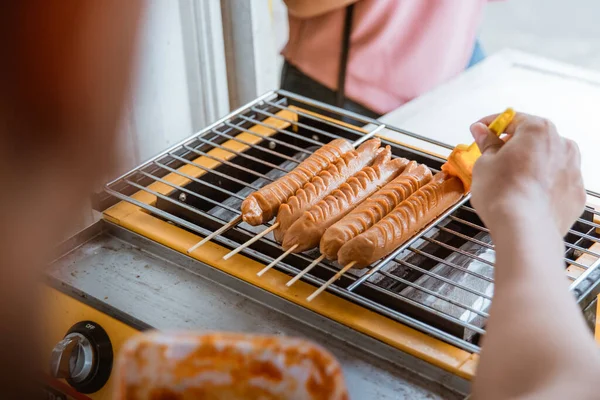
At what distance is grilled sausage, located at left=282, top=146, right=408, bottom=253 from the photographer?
4.79ft

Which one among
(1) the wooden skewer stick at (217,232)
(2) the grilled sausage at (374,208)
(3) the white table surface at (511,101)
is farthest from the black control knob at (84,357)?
(3) the white table surface at (511,101)

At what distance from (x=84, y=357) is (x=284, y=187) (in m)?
0.59

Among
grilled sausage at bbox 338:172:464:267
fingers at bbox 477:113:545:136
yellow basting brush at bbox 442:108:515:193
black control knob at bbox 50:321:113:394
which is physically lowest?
black control knob at bbox 50:321:113:394

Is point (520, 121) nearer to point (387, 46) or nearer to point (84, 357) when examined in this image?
point (84, 357)

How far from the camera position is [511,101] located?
2371 millimetres

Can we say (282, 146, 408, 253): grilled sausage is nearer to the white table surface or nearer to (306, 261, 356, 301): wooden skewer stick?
(306, 261, 356, 301): wooden skewer stick

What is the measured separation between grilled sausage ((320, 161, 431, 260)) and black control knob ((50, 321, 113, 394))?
19.4 inches

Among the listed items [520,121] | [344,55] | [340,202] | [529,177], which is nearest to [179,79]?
[344,55]

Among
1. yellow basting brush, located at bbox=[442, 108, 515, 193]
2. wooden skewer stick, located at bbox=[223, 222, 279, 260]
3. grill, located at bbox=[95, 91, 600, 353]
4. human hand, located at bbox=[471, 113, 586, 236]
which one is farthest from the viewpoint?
yellow basting brush, located at bbox=[442, 108, 515, 193]

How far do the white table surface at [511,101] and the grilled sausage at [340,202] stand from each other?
37 cm

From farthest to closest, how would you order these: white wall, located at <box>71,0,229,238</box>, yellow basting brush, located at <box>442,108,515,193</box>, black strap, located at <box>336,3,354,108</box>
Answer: black strap, located at <box>336,3,354,108</box>, white wall, located at <box>71,0,229,238</box>, yellow basting brush, located at <box>442,108,515,193</box>

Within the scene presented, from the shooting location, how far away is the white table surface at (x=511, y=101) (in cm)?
218

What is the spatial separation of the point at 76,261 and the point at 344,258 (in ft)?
2.08

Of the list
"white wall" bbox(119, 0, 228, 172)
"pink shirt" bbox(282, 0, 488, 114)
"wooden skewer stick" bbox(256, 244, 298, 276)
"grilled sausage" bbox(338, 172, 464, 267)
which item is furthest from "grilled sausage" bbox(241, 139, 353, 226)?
"pink shirt" bbox(282, 0, 488, 114)
